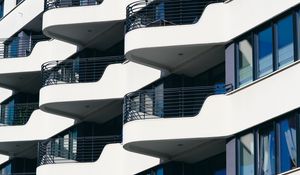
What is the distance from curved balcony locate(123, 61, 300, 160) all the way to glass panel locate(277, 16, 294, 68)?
0.42 meters

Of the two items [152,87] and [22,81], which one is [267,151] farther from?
[22,81]

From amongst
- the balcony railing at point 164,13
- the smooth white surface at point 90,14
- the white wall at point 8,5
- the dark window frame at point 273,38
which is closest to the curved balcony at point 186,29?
the balcony railing at point 164,13

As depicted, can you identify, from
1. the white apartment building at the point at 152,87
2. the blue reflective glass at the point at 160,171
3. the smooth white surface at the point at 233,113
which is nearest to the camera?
the smooth white surface at the point at 233,113

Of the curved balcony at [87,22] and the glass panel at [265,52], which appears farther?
the curved balcony at [87,22]

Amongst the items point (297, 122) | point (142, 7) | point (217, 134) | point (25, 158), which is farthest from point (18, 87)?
point (297, 122)

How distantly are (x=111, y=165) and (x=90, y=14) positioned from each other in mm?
6262

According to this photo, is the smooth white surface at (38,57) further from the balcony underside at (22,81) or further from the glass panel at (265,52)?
the glass panel at (265,52)

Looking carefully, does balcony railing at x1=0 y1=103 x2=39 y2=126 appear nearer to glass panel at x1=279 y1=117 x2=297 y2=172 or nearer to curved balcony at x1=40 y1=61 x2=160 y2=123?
curved balcony at x1=40 y1=61 x2=160 y2=123

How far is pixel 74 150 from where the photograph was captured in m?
47.7

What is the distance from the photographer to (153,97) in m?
42.5

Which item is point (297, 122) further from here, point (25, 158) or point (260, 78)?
point (25, 158)

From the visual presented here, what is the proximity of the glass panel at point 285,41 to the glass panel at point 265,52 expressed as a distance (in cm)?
42

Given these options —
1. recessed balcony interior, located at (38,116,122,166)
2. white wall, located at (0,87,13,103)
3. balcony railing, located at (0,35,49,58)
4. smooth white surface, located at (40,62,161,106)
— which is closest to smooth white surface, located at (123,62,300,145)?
smooth white surface, located at (40,62,161,106)

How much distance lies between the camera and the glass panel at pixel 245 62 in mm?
37281
